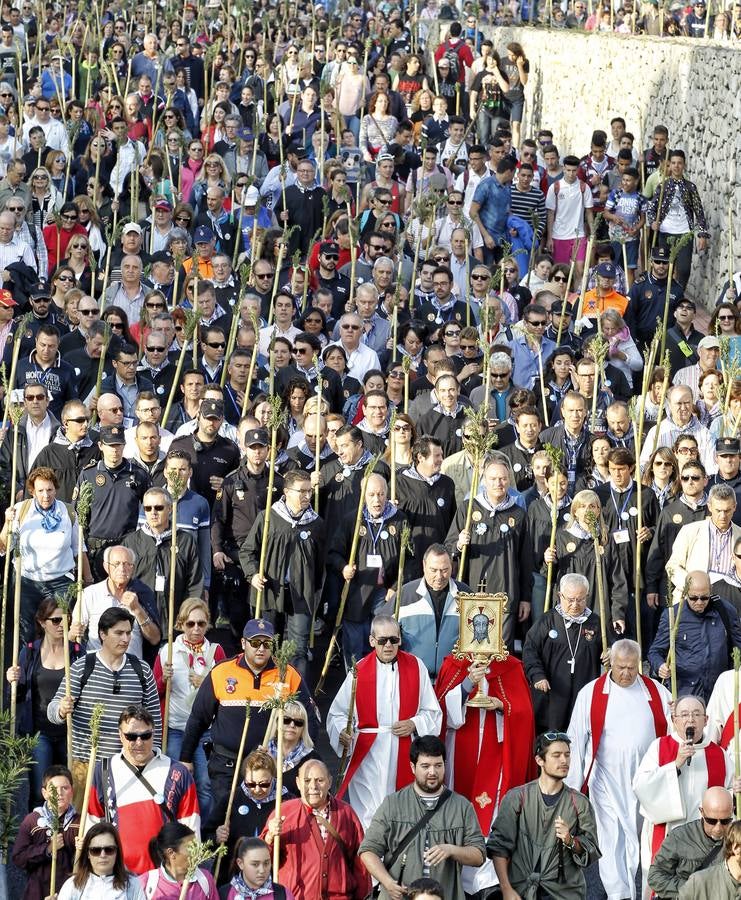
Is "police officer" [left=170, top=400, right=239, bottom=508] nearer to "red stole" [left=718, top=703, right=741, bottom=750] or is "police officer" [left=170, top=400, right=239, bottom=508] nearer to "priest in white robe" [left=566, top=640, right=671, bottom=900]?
"priest in white robe" [left=566, top=640, right=671, bottom=900]

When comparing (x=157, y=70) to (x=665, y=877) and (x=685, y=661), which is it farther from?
(x=665, y=877)

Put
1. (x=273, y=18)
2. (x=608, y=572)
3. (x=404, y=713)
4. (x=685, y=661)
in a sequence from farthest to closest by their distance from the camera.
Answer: (x=273, y=18) < (x=608, y=572) < (x=685, y=661) < (x=404, y=713)

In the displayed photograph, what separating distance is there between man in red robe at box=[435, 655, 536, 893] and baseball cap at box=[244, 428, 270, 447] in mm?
2524

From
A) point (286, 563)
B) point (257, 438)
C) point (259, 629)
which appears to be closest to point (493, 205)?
point (257, 438)

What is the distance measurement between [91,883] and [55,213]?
10.4m

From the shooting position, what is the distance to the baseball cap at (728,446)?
1329cm

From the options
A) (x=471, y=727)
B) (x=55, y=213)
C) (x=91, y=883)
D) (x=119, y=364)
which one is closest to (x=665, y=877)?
(x=471, y=727)

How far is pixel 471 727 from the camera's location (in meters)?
11.2

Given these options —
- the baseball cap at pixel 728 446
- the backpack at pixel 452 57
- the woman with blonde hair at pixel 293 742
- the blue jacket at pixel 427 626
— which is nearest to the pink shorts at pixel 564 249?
the backpack at pixel 452 57

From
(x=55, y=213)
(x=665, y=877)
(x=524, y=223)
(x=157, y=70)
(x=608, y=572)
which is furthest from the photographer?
(x=157, y=70)

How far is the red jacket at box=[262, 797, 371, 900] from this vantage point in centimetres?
974

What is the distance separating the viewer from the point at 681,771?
10.6 m

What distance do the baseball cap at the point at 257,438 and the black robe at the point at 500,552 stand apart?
143cm

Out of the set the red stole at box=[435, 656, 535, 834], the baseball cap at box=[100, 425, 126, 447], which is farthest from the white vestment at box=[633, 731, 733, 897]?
the baseball cap at box=[100, 425, 126, 447]
